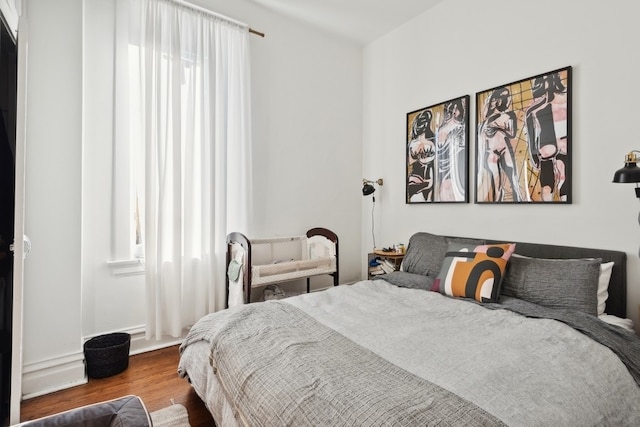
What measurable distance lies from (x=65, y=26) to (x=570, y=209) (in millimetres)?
3451

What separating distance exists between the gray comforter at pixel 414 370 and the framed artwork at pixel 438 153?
1.32 meters

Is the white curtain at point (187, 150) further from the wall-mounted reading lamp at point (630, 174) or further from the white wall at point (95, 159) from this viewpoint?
the wall-mounted reading lamp at point (630, 174)

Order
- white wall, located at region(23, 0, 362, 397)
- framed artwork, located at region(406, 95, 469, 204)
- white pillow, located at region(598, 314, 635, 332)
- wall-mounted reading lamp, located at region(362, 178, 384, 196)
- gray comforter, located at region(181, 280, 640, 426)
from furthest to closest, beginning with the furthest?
1. wall-mounted reading lamp, located at region(362, 178, 384, 196)
2. framed artwork, located at region(406, 95, 469, 204)
3. white wall, located at region(23, 0, 362, 397)
4. white pillow, located at region(598, 314, 635, 332)
5. gray comforter, located at region(181, 280, 640, 426)

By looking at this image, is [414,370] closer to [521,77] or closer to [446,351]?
[446,351]

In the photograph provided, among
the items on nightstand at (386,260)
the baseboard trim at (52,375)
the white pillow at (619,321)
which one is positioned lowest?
the baseboard trim at (52,375)

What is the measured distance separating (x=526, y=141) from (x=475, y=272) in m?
1.07

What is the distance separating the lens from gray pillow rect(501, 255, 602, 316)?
5.73ft

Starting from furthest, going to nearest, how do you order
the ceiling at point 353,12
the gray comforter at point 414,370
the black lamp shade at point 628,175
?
the ceiling at point 353,12, the black lamp shade at point 628,175, the gray comforter at point 414,370

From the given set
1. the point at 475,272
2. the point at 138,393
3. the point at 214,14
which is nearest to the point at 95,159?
the point at 214,14

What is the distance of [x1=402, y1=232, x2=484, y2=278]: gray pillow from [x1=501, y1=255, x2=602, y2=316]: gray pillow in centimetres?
46

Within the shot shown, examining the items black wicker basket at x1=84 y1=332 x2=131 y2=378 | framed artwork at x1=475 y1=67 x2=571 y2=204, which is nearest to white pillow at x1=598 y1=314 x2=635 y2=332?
framed artwork at x1=475 y1=67 x2=571 y2=204

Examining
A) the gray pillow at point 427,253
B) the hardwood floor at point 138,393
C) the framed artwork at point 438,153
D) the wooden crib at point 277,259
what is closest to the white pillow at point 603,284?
the gray pillow at point 427,253

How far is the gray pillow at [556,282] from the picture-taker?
1.75 metres

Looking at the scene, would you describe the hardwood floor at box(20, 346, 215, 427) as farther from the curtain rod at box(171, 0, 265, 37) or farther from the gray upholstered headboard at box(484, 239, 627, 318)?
the curtain rod at box(171, 0, 265, 37)
